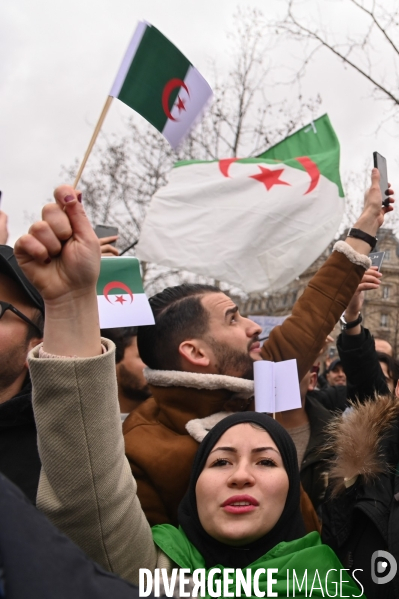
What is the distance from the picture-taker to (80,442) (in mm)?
1472

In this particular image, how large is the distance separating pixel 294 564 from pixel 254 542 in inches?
7.3

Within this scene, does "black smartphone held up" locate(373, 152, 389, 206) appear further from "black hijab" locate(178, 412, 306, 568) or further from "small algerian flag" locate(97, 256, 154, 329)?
"black hijab" locate(178, 412, 306, 568)

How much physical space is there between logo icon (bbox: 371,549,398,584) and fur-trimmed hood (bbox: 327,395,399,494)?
24 centimetres

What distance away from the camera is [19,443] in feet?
6.27

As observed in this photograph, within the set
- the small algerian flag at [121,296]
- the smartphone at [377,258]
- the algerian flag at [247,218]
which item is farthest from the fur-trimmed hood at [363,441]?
the algerian flag at [247,218]

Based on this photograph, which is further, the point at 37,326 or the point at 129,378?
the point at 129,378

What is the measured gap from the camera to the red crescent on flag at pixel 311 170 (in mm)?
5133

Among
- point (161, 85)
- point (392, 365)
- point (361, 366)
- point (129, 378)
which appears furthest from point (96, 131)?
point (392, 365)

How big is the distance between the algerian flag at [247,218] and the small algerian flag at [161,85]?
1804 millimetres

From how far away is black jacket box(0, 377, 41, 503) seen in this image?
183 cm

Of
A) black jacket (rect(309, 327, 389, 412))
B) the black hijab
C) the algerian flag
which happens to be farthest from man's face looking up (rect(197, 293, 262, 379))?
the algerian flag

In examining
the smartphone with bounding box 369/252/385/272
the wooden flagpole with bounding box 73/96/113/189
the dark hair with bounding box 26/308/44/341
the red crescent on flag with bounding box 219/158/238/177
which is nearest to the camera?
the wooden flagpole with bounding box 73/96/113/189

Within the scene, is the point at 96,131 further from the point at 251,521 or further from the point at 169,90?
the point at 251,521

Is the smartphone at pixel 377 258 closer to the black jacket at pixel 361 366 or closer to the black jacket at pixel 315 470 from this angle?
the black jacket at pixel 361 366
